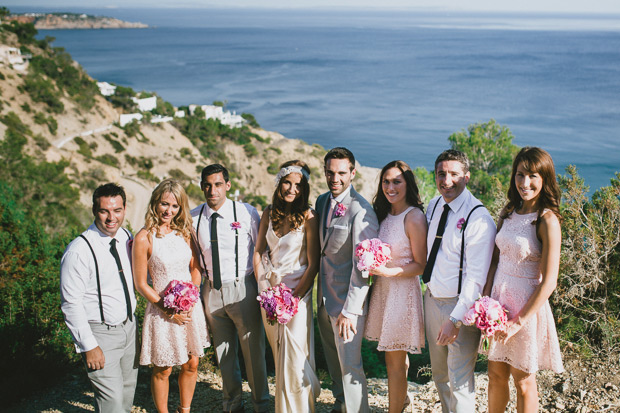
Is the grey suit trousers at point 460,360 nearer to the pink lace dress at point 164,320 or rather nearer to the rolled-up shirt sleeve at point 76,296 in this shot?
the pink lace dress at point 164,320

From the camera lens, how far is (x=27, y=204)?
27.0 meters

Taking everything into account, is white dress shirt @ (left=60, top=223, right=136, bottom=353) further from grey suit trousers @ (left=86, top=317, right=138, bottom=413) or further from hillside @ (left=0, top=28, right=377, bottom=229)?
hillside @ (left=0, top=28, right=377, bottom=229)

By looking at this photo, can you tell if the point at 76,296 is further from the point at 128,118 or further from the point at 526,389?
the point at 128,118

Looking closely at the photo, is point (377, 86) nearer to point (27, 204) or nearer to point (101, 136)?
point (101, 136)

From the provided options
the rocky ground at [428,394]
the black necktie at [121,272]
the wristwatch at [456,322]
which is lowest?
the rocky ground at [428,394]

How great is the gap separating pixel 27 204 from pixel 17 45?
52606 mm

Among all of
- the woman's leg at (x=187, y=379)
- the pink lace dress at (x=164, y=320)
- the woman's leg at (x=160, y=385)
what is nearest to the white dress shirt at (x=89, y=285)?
the pink lace dress at (x=164, y=320)

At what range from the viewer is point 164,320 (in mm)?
5082

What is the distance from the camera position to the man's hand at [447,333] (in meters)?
4.45

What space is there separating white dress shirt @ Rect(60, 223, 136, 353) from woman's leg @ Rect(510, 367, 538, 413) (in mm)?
3680

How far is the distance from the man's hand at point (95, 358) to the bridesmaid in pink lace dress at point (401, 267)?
8.60 feet

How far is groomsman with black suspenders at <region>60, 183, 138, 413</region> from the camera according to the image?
4547mm

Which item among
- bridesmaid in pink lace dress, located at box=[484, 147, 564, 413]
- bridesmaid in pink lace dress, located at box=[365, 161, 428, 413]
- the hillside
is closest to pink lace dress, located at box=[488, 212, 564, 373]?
bridesmaid in pink lace dress, located at box=[484, 147, 564, 413]

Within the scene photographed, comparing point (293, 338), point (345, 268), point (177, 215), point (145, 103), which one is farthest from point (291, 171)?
point (145, 103)
